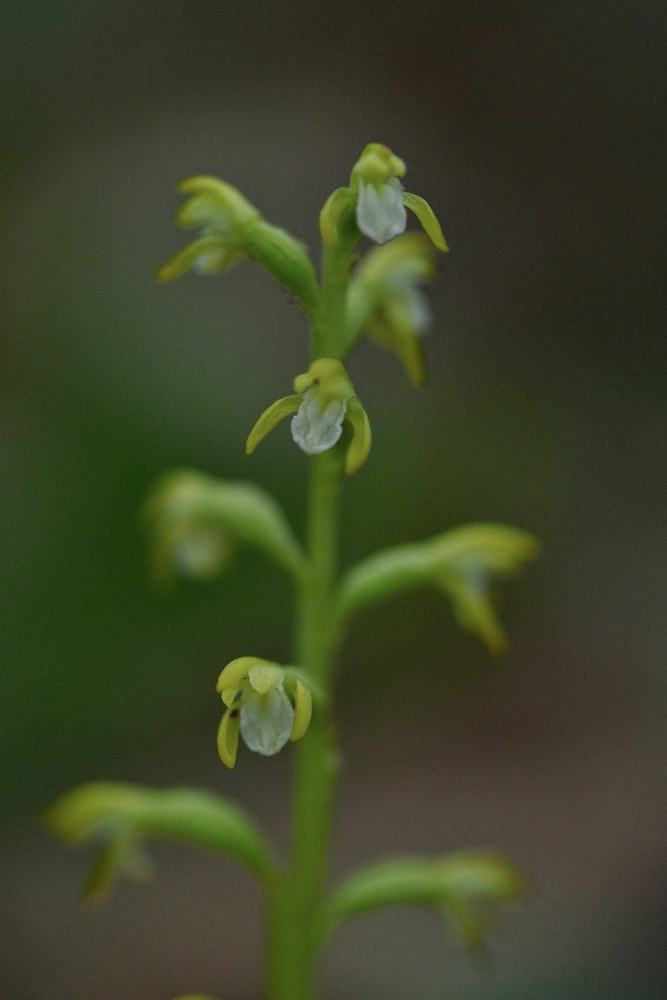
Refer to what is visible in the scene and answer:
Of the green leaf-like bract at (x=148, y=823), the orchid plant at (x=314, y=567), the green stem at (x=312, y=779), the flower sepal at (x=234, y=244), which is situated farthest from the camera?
the green leaf-like bract at (x=148, y=823)

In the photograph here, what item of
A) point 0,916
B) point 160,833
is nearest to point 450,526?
point 0,916

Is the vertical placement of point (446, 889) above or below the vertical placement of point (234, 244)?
below

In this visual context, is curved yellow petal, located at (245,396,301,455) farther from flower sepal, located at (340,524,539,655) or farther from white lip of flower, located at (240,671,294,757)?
flower sepal, located at (340,524,539,655)

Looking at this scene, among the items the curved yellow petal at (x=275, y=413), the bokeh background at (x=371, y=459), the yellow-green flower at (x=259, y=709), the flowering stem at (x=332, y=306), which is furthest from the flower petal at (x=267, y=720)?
the bokeh background at (x=371, y=459)

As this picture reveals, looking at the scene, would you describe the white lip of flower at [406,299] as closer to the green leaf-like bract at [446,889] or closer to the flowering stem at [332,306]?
the flowering stem at [332,306]

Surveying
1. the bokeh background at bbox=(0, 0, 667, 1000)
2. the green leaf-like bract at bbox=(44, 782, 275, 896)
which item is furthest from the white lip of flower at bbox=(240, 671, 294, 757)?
the bokeh background at bbox=(0, 0, 667, 1000)

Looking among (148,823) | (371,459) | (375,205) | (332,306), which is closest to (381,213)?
(375,205)

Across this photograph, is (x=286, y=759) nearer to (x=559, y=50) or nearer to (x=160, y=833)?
(x=160, y=833)

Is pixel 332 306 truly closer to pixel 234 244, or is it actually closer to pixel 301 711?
pixel 234 244
